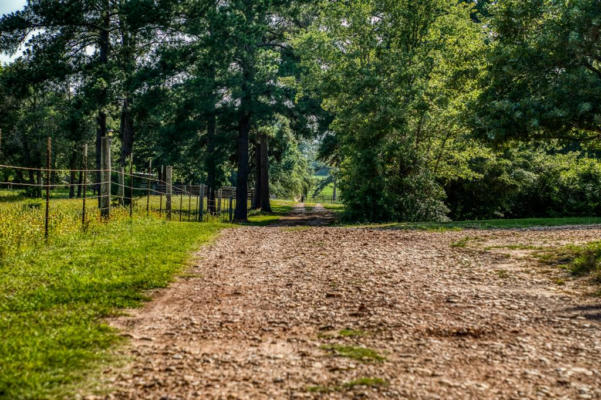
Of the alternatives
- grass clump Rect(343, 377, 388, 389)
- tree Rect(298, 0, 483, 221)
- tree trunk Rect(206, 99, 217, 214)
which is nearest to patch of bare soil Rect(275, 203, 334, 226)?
tree Rect(298, 0, 483, 221)

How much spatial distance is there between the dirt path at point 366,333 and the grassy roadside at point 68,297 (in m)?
0.37

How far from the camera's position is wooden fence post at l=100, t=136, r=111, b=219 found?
13.4m

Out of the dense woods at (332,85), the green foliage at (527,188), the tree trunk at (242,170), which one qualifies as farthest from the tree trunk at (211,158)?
the green foliage at (527,188)

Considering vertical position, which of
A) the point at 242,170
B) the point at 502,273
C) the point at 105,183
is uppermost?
the point at 242,170

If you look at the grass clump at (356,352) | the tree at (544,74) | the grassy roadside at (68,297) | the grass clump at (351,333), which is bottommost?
the grass clump at (356,352)

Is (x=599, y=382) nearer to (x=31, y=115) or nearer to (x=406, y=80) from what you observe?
(x=406, y=80)

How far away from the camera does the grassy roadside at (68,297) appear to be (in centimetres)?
395

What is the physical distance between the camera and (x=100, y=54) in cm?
2555

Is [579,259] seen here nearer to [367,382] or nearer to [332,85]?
[367,382]

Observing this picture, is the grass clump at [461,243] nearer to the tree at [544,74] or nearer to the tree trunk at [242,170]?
the tree at [544,74]

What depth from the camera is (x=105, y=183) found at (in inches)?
531

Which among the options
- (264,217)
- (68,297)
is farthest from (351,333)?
(264,217)

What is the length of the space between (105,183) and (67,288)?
7.63 meters

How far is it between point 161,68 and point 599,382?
74.2 ft
